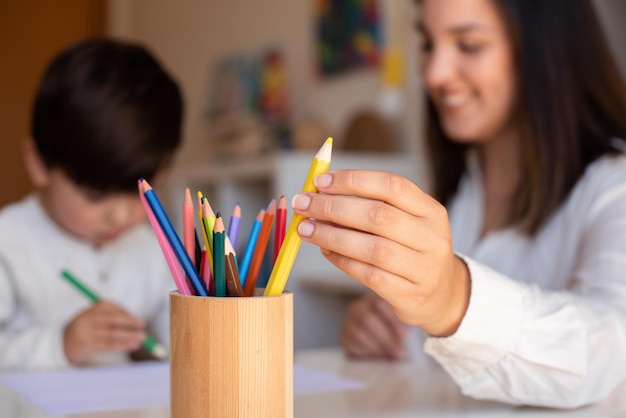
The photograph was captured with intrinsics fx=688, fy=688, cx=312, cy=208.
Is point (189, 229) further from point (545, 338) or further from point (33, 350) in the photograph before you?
point (33, 350)

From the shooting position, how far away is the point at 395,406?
23.8 inches

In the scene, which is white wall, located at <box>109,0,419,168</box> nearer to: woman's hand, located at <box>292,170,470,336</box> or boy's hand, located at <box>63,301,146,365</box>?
boy's hand, located at <box>63,301,146,365</box>

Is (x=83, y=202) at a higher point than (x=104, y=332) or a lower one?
higher

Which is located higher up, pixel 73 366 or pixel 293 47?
pixel 293 47

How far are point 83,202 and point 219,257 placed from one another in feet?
2.07

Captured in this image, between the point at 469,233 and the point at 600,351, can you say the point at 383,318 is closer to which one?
the point at 469,233

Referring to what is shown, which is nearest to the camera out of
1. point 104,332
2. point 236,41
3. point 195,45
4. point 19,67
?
point 104,332

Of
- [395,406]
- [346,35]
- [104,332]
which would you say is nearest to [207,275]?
[395,406]

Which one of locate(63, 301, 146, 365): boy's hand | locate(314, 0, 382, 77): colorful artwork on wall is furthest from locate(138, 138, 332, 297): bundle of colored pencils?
locate(314, 0, 382, 77): colorful artwork on wall

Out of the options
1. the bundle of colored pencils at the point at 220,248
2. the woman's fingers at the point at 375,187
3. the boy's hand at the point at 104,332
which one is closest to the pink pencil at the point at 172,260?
the bundle of colored pencils at the point at 220,248

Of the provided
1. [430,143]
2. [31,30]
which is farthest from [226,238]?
[31,30]

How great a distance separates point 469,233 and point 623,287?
424 millimetres

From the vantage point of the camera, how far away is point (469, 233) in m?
1.09

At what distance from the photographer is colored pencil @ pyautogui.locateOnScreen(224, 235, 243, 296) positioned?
411 millimetres
